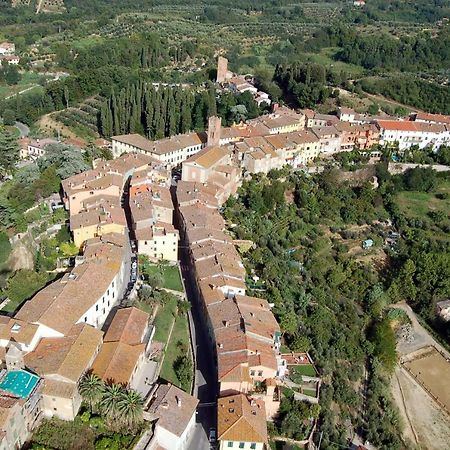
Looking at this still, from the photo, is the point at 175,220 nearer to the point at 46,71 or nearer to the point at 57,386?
the point at 57,386

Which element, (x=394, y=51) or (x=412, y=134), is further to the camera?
(x=394, y=51)

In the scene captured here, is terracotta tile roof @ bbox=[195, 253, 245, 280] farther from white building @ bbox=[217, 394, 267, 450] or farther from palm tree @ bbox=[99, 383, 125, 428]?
palm tree @ bbox=[99, 383, 125, 428]

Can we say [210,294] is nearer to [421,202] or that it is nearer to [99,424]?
[99,424]

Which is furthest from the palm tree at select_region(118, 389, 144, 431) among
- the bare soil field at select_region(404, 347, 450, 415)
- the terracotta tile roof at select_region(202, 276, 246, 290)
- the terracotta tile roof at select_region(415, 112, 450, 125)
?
the terracotta tile roof at select_region(415, 112, 450, 125)

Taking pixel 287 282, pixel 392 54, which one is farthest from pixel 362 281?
pixel 392 54

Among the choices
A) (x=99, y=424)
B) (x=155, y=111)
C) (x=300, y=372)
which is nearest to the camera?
(x=99, y=424)

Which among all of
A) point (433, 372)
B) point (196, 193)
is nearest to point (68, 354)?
point (196, 193)

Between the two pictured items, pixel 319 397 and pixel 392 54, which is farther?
pixel 392 54

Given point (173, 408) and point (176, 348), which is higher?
point (173, 408)
